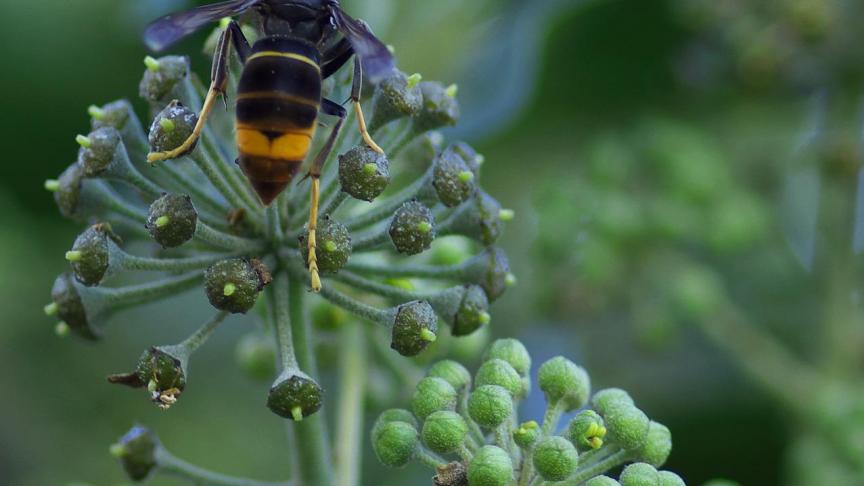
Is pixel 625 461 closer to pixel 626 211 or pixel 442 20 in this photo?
pixel 626 211

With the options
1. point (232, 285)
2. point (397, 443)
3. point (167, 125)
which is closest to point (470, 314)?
point (397, 443)

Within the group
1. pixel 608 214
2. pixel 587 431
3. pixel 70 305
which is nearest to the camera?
pixel 587 431

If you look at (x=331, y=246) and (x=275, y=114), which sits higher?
(x=275, y=114)

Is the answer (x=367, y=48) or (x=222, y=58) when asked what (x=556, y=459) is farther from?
(x=222, y=58)

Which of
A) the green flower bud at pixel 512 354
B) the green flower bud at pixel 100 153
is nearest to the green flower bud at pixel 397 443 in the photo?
the green flower bud at pixel 512 354

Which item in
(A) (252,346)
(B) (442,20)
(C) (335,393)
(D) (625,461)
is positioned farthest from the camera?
(B) (442,20)

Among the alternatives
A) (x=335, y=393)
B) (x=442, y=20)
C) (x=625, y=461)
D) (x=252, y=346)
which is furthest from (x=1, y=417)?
(x=625, y=461)
